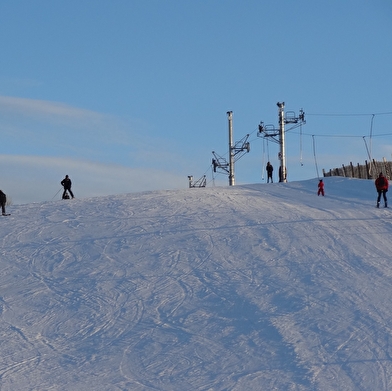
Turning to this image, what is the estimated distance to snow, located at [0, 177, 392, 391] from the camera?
1475 cm

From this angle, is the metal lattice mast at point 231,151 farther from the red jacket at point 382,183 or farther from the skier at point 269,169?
the red jacket at point 382,183

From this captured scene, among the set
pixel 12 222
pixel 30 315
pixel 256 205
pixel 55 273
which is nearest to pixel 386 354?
pixel 30 315

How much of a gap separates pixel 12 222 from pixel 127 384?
1590 cm

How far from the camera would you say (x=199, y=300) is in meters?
18.5

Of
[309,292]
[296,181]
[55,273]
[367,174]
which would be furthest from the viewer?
[367,174]

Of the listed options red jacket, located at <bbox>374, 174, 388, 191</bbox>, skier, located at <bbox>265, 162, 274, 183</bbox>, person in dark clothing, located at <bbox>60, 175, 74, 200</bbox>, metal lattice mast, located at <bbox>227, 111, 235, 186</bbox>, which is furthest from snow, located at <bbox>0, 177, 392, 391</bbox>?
metal lattice mast, located at <bbox>227, 111, 235, 186</bbox>

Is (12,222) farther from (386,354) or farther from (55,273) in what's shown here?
(386,354)

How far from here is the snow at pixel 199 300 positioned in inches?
581

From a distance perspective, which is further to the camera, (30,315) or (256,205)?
(256,205)

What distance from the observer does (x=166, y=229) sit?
84.6 feet

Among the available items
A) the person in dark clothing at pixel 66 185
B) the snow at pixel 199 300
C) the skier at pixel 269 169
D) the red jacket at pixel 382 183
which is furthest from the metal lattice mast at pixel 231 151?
the red jacket at pixel 382 183

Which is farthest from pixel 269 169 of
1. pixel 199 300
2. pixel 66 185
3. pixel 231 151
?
pixel 199 300

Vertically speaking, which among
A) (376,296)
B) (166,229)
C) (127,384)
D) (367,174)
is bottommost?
(127,384)

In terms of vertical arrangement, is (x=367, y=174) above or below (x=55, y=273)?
above
